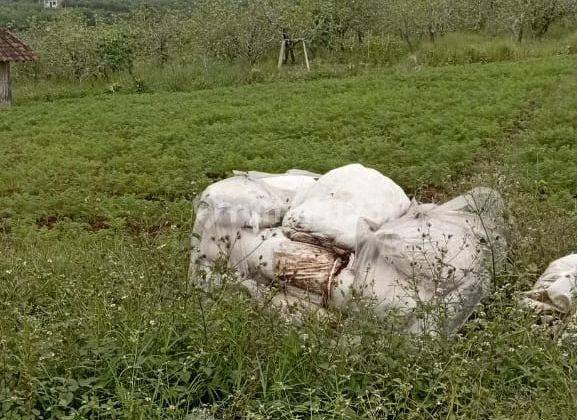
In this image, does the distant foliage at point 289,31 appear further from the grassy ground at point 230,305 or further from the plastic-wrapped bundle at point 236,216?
the plastic-wrapped bundle at point 236,216

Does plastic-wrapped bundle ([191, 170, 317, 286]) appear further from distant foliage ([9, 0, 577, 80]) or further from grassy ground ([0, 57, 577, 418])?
distant foliage ([9, 0, 577, 80])

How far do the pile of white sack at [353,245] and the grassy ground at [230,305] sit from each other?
8.0 inches

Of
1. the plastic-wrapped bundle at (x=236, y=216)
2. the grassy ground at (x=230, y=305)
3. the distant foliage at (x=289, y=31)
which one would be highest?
the distant foliage at (x=289, y=31)

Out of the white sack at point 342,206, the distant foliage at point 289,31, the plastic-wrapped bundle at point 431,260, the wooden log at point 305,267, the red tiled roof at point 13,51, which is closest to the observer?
the plastic-wrapped bundle at point 431,260

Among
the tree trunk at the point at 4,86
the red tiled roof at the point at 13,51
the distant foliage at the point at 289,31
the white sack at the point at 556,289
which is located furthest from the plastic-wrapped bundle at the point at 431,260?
the distant foliage at the point at 289,31

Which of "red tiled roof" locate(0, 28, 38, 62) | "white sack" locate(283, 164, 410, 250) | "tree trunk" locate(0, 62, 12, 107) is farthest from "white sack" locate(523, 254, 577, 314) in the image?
"tree trunk" locate(0, 62, 12, 107)

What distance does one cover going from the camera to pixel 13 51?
1795cm

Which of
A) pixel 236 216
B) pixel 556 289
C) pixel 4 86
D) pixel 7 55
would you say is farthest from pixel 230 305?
pixel 4 86

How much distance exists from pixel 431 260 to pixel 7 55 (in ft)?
52.0

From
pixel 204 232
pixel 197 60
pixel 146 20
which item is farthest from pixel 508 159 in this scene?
pixel 146 20

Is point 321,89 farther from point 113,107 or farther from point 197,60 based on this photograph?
point 197,60

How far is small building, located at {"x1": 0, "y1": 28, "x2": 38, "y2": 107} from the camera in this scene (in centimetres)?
1777

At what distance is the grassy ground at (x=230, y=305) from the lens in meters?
3.65

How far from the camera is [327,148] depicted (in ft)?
36.5
